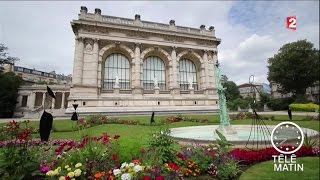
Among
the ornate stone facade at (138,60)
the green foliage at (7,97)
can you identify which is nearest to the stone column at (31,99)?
the green foliage at (7,97)

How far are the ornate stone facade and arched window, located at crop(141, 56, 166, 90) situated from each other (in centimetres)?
22

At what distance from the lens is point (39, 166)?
13.7ft

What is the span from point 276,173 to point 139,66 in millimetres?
32324

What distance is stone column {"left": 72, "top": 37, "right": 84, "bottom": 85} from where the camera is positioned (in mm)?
31462

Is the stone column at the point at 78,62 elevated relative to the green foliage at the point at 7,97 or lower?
elevated

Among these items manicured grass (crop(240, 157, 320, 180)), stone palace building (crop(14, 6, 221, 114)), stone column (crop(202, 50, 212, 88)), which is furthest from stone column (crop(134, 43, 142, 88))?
manicured grass (crop(240, 157, 320, 180))

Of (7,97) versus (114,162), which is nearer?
(114,162)

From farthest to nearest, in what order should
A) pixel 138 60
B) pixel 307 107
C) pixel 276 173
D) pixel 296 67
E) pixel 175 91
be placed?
1. pixel 296 67
2. pixel 175 91
3. pixel 307 107
4. pixel 138 60
5. pixel 276 173

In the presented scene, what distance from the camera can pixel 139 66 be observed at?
36281 mm

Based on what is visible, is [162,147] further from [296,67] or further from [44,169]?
[296,67]

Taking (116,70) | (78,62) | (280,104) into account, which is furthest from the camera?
(280,104)

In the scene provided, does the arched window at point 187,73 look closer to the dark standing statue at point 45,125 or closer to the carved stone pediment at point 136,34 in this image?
the carved stone pediment at point 136,34

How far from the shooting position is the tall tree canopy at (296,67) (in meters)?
45.6

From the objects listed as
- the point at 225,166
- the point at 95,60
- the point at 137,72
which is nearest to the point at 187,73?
the point at 137,72
